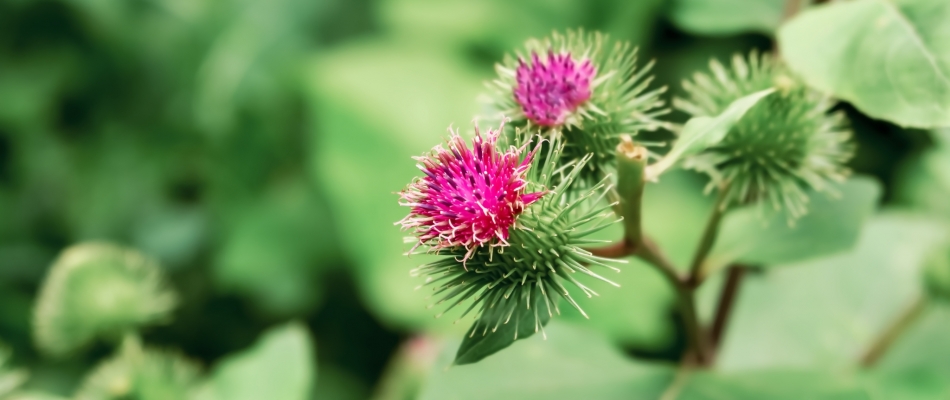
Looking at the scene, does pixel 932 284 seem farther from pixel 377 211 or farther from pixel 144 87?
pixel 144 87

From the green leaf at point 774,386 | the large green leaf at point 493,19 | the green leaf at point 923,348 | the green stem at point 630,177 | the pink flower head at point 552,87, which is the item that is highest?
the large green leaf at point 493,19

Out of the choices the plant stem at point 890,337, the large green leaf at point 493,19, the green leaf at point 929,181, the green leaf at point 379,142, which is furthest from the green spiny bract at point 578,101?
the large green leaf at point 493,19

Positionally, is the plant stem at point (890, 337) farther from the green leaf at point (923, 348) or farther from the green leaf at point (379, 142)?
the green leaf at point (379, 142)

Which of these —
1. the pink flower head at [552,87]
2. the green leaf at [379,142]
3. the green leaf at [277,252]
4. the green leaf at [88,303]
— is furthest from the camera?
the green leaf at [277,252]

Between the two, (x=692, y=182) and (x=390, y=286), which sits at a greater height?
(x=390, y=286)

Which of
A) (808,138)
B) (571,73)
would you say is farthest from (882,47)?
(571,73)
